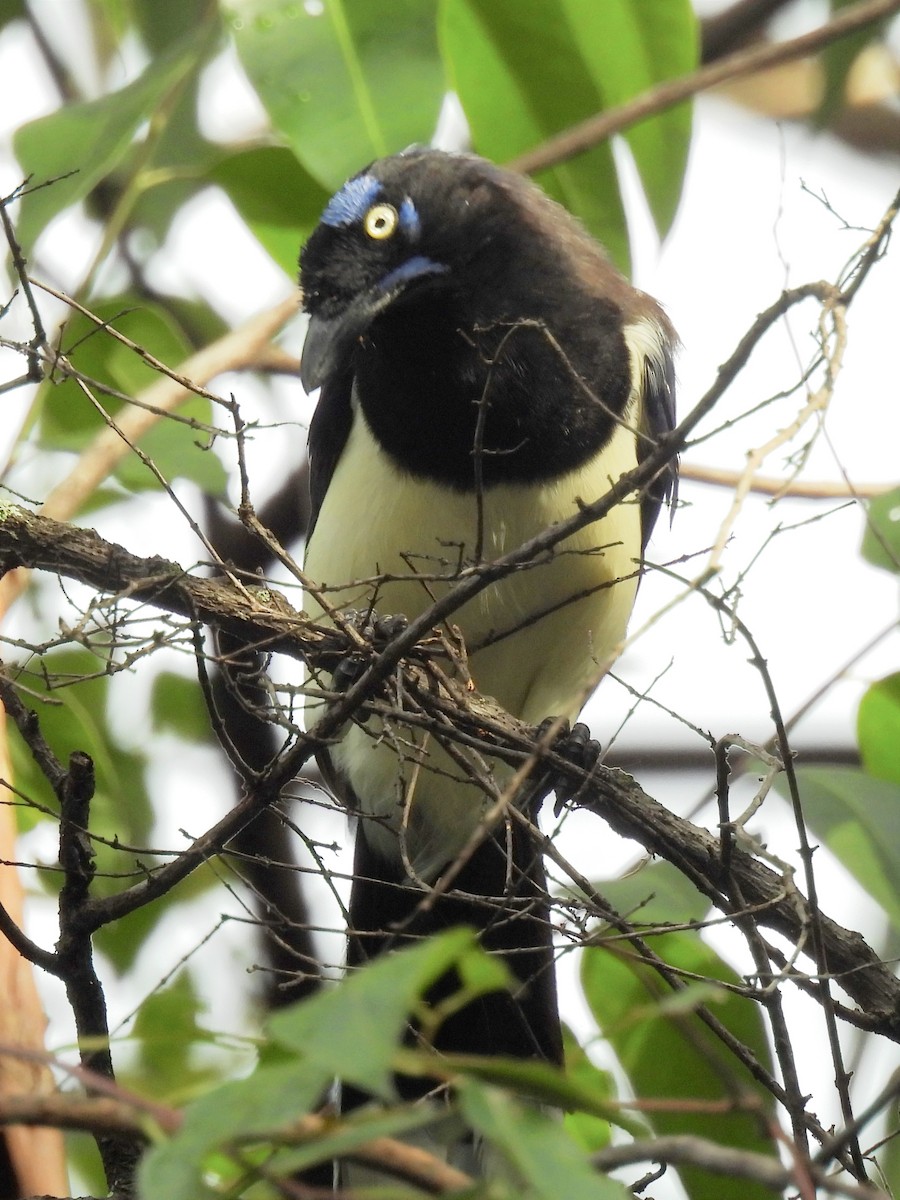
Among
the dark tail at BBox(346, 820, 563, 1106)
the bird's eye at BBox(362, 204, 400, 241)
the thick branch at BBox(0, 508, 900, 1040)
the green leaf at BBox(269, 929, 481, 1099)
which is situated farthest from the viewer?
the bird's eye at BBox(362, 204, 400, 241)

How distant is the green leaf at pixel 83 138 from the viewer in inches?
127

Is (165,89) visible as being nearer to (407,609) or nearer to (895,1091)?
(407,609)

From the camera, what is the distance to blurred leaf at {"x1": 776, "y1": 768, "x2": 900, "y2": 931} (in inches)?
116

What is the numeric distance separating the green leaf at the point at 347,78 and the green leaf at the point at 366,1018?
8.48 feet

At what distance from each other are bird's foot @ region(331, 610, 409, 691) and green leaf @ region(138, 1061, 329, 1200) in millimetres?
1197

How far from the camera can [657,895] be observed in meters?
2.85

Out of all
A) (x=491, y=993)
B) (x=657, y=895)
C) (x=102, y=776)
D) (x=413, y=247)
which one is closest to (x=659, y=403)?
(x=413, y=247)

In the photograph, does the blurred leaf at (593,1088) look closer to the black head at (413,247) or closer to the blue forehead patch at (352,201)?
the black head at (413,247)

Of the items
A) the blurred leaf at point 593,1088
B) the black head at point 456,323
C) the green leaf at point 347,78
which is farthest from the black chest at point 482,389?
the blurred leaf at point 593,1088

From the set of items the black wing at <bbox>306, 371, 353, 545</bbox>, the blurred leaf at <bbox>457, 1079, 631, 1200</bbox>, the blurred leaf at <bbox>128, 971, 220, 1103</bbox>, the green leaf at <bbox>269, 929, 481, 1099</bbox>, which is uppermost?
the black wing at <bbox>306, 371, 353, 545</bbox>

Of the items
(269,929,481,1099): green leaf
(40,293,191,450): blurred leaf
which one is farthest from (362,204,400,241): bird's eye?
(269,929,481,1099): green leaf

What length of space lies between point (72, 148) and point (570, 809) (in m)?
1.98

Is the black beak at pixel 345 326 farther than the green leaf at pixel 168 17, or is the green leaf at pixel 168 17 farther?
the green leaf at pixel 168 17

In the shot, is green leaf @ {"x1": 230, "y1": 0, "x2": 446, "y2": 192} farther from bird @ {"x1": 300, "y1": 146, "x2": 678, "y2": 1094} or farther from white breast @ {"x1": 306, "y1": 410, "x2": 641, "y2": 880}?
white breast @ {"x1": 306, "y1": 410, "x2": 641, "y2": 880}
